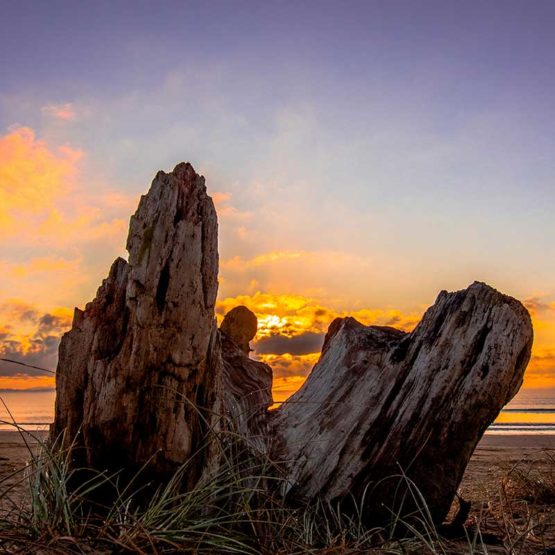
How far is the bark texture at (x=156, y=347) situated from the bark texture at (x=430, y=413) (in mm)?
942

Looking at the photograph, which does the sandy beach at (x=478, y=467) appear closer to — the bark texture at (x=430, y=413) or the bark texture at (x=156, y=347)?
the bark texture at (x=156, y=347)

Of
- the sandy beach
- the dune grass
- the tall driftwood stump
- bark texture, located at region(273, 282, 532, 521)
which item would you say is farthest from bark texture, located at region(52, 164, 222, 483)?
bark texture, located at region(273, 282, 532, 521)

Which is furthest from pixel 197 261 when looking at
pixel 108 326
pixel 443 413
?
pixel 443 413

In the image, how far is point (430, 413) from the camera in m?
3.71

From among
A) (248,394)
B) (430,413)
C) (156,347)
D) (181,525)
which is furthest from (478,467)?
(181,525)

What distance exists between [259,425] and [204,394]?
1.00m

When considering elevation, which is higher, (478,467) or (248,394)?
(248,394)

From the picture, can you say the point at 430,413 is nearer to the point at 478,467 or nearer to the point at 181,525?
the point at 181,525

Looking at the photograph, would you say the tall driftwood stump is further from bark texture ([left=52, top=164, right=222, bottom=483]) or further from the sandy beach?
the sandy beach

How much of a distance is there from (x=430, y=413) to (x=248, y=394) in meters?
1.18

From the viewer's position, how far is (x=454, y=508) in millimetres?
5051

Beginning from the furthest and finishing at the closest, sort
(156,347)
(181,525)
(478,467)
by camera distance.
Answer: (478,467)
(156,347)
(181,525)

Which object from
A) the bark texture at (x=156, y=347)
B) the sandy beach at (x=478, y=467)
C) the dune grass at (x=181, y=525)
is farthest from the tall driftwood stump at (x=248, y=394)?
the sandy beach at (x=478, y=467)

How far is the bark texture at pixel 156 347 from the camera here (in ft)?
10.6
